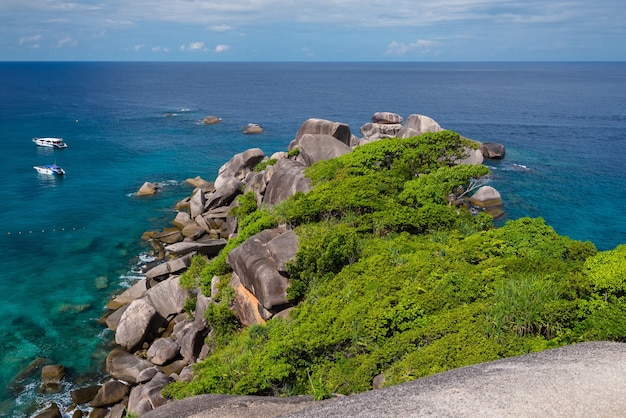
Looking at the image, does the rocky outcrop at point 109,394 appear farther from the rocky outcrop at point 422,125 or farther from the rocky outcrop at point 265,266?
the rocky outcrop at point 422,125

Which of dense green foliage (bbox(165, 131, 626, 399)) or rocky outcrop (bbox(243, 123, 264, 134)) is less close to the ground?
rocky outcrop (bbox(243, 123, 264, 134))

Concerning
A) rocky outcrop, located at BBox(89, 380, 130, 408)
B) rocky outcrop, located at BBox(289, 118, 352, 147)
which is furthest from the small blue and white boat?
rocky outcrop, located at BBox(89, 380, 130, 408)

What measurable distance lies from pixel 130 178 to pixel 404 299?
5405 centimetres

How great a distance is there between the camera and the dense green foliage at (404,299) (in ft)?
56.8

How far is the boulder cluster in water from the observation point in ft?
80.5

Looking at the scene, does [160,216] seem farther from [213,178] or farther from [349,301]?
[349,301]

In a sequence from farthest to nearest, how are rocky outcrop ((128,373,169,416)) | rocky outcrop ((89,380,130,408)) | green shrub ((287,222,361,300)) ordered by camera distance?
rocky outcrop ((89,380,130,408)) → green shrub ((287,222,361,300)) → rocky outcrop ((128,373,169,416))

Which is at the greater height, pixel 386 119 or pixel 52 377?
pixel 386 119

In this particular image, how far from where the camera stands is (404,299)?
20.0 m

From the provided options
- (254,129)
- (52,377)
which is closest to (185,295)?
(52,377)

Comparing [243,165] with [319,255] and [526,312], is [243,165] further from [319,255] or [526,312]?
[526,312]

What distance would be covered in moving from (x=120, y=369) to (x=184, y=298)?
6.60 meters

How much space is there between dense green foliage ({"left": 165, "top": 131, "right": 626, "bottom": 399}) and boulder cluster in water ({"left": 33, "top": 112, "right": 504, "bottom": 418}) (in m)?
1.51

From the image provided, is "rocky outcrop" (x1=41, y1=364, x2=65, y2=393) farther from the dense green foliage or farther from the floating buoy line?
the floating buoy line
